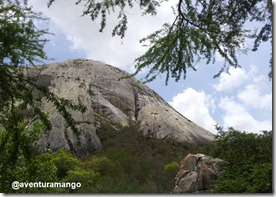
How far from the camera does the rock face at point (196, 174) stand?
1259 centimetres

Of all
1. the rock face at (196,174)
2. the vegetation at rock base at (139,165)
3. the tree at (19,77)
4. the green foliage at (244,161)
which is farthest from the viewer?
the rock face at (196,174)

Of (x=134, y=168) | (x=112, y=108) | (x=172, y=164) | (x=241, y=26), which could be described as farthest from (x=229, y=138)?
(x=112, y=108)

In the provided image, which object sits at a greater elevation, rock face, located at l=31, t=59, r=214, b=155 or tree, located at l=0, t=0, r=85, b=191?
rock face, located at l=31, t=59, r=214, b=155

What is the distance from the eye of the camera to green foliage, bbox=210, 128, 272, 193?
778cm

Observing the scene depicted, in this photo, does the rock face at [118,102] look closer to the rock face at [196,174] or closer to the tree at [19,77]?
the rock face at [196,174]

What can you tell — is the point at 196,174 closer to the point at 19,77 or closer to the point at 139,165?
the point at 139,165

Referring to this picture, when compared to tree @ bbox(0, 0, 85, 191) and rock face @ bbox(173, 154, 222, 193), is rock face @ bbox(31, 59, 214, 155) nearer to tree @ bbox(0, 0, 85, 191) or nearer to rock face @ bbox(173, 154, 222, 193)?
rock face @ bbox(173, 154, 222, 193)

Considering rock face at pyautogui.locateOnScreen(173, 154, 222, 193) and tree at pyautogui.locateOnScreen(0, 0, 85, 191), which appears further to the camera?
rock face at pyautogui.locateOnScreen(173, 154, 222, 193)

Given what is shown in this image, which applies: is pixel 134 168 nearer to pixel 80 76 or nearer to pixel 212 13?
pixel 212 13

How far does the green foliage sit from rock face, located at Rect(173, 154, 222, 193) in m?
0.47

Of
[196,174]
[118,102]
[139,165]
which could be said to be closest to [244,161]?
[196,174]

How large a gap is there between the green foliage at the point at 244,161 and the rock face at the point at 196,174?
18.5 inches

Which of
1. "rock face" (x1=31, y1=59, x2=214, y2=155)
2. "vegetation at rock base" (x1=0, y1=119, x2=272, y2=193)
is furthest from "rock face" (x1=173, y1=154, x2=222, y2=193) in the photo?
"rock face" (x1=31, y1=59, x2=214, y2=155)

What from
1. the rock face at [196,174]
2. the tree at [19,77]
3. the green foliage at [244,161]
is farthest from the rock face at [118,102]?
the tree at [19,77]
